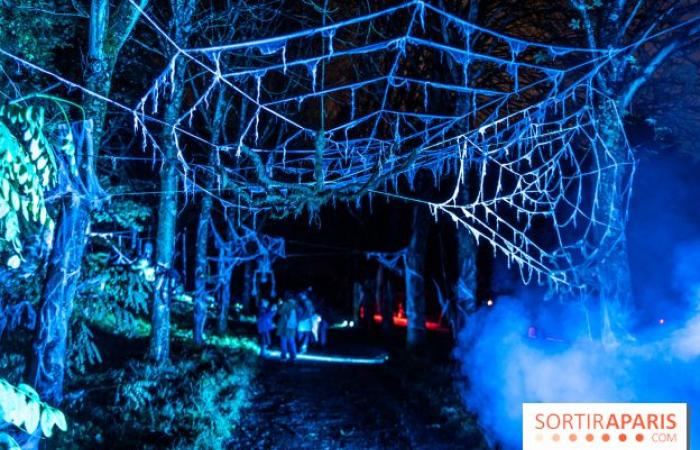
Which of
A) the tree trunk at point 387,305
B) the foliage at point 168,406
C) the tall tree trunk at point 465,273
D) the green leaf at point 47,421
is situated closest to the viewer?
the green leaf at point 47,421

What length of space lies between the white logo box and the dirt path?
5065mm

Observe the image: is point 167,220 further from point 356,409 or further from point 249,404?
point 356,409

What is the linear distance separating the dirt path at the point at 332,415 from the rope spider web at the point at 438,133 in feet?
12.5

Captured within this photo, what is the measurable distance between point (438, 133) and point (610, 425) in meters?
3.89

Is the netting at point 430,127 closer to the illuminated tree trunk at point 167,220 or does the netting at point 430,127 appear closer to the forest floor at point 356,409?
the illuminated tree trunk at point 167,220

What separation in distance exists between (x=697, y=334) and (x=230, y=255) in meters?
14.9

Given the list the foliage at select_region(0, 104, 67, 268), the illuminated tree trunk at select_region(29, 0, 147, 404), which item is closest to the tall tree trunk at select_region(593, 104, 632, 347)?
the illuminated tree trunk at select_region(29, 0, 147, 404)

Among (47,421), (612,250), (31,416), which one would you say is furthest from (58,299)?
(612,250)

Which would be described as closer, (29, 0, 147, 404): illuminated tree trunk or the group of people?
(29, 0, 147, 404): illuminated tree trunk

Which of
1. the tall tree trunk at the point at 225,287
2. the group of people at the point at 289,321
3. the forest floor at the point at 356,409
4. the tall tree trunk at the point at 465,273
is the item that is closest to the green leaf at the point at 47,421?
the forest floor at the point at 356,409

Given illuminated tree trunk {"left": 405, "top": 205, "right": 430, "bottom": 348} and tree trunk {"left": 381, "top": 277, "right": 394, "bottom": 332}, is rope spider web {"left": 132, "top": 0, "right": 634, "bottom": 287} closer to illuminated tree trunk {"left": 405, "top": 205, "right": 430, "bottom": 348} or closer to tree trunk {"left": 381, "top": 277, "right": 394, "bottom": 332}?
illuminated tree trunk {"left": 405, "top": 205, "right": 430, "bottom": 348}

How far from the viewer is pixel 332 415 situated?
1153 centimetres

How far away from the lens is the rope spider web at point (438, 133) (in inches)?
263

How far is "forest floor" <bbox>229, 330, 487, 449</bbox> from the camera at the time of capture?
9.81 metres
